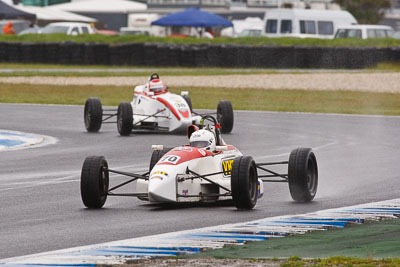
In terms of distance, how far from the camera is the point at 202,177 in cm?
1014

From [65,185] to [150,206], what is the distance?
2.09 m

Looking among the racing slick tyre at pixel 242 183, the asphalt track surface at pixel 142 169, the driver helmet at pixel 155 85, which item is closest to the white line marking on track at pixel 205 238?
the asphalt track surface at pixel 142 169

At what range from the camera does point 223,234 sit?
8.51 meters

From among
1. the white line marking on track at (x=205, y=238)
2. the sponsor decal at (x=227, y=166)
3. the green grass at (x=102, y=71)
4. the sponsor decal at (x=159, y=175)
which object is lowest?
the green grass at (x=102, y=71)

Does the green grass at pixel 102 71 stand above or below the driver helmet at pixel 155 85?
below

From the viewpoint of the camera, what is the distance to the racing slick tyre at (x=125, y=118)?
19281 millimetres

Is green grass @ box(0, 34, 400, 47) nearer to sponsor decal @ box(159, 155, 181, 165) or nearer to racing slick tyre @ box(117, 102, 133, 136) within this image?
racing slick tyre @ box(117, 102, 133, 136)

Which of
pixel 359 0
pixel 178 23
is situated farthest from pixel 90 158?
pixel 359 0

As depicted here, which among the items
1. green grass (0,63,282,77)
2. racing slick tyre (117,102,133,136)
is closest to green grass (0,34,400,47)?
green grass (0,63,282,77)

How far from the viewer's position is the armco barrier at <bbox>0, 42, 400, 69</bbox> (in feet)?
130

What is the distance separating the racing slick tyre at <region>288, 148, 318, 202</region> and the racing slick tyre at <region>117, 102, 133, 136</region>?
882 cm

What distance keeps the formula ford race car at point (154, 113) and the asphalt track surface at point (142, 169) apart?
27 cm

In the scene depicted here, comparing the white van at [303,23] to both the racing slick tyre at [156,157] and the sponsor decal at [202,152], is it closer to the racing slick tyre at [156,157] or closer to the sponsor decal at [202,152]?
the racing slick tyre at [156,157]

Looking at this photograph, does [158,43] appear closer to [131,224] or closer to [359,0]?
[131,224]
